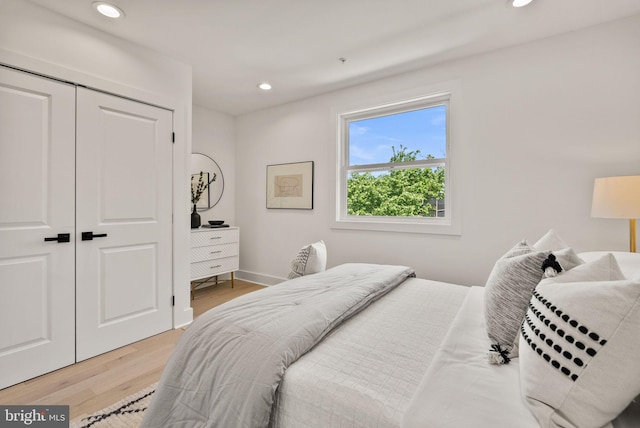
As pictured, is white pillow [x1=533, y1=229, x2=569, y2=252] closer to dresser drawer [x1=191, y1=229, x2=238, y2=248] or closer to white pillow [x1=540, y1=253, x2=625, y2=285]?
white pillow [x1=540, y1=253, x2=625, y2=285]

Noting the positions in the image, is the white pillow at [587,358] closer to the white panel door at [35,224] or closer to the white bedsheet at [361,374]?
the white bedsheet at [361,374]

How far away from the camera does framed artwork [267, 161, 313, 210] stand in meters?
3.69

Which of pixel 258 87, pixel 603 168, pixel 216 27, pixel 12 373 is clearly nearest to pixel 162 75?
pixel 216 27

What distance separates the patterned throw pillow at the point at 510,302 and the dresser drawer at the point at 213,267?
313 centimetres

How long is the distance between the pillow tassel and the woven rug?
5.69 ft

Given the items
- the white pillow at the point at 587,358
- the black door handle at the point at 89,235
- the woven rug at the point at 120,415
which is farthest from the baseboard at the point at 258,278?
the white pillow at the point at 587,358

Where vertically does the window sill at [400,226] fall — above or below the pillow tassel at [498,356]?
above

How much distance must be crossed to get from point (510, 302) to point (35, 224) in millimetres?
2773

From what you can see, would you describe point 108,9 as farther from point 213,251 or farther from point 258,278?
point 258,278

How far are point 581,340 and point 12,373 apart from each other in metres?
2.94

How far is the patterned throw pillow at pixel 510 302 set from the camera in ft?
3.30

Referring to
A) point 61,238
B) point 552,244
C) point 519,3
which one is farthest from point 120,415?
point 519,3

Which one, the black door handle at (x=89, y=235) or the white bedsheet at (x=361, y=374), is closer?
the white bedsheet at (x=361, y=374)

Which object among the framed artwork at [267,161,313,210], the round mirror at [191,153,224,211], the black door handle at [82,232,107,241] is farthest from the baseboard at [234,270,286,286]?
the black door handle at [82,232,107,241]
